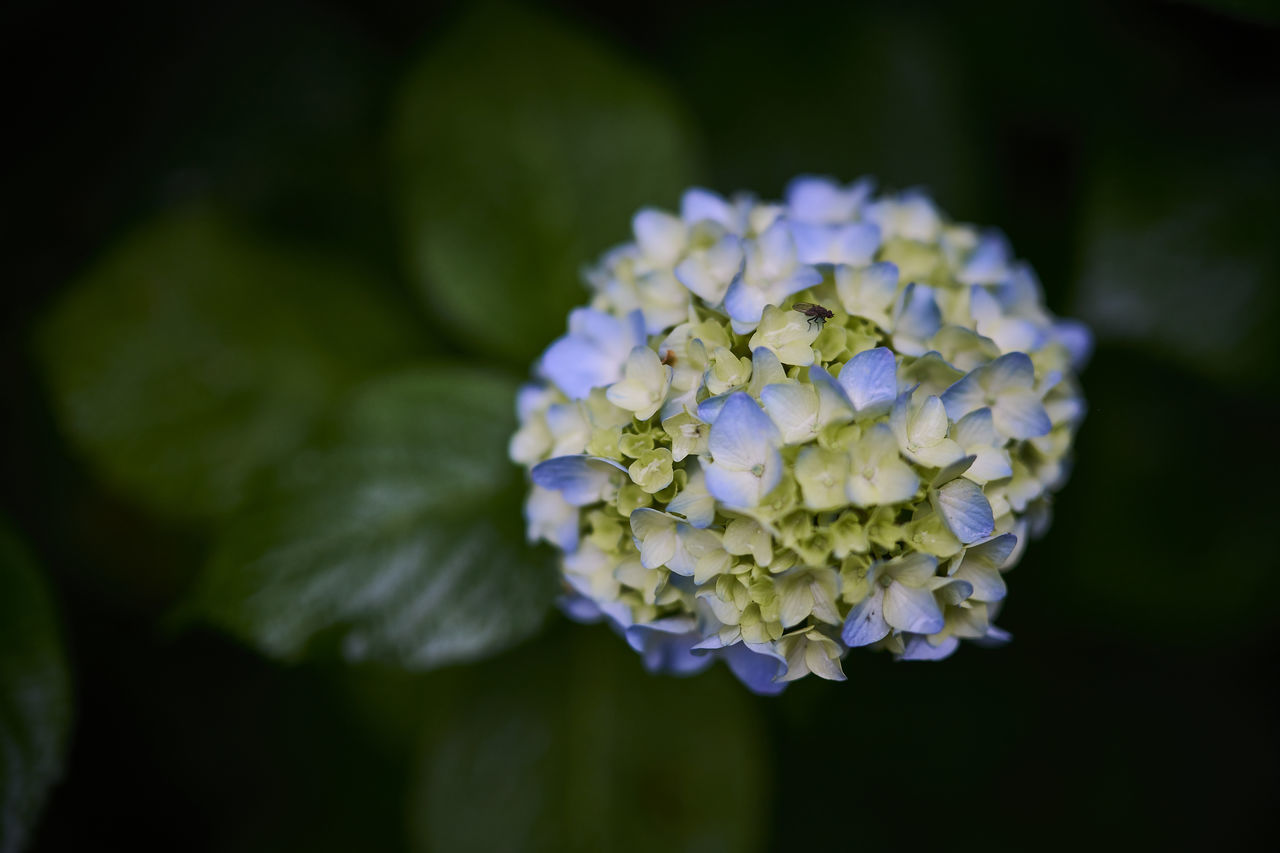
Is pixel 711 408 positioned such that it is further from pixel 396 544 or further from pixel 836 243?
pixel 396 544

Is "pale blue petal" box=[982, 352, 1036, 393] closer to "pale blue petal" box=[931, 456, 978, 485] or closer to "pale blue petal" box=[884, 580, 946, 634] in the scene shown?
"pale blue petal" box=[931, 456, 978, 485]

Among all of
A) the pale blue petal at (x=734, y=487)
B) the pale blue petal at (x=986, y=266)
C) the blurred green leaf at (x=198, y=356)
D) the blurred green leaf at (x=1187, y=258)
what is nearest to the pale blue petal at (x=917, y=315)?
the pale blue petal at (x=986, y=266)

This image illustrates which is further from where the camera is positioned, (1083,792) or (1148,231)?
(1083,792)

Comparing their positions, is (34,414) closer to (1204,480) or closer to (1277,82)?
(1204,480)

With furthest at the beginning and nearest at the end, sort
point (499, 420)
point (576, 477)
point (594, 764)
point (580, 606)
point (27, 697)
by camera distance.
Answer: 1. point (594, 764)
2. point (499, 420)
3. point (27, 697)
4. point (580, 606)
5. point (576, 477)

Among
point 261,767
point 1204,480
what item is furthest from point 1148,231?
point 261,767

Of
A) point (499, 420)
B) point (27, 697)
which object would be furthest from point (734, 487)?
point (27, 697)

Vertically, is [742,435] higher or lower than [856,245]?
lower
